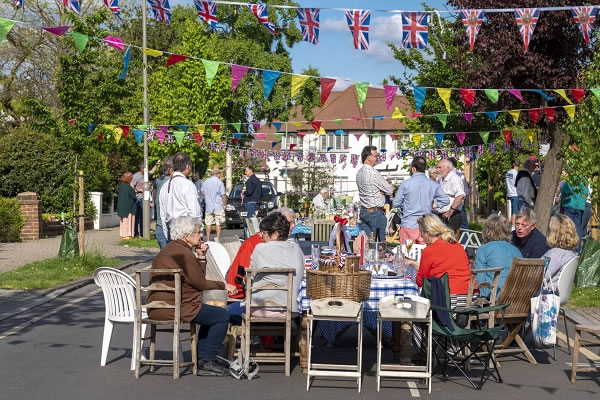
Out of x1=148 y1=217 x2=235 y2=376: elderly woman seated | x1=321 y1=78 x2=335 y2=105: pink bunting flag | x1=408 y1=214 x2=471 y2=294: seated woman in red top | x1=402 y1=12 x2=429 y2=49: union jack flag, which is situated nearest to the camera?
x1=148 y1=217 x2=235 y2=376: elderly woman seated

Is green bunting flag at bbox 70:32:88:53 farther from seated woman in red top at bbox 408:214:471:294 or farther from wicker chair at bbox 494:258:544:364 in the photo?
wicker chair at bbox 494:258:544:364

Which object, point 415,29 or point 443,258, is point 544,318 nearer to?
point 443,258

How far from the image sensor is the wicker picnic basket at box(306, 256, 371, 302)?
8875 millimetres

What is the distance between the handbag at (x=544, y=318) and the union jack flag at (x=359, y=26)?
7.60m

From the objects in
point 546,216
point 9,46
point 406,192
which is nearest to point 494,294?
point 406,192

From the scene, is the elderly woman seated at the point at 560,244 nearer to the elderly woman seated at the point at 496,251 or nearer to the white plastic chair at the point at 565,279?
the white plastic chair at the point at 565,279

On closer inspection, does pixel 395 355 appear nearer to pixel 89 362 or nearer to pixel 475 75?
Result: pixel 89 362

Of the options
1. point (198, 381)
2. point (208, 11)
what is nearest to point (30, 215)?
point (208, 11)

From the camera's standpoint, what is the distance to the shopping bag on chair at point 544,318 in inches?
382

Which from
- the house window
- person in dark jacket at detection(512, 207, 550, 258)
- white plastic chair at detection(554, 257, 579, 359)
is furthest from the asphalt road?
the house window

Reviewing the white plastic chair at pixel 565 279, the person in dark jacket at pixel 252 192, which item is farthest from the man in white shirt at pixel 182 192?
the person in dark jacket at pixel 252 192

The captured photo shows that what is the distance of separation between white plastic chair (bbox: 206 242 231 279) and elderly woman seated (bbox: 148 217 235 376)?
1776 mm

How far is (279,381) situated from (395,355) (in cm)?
146

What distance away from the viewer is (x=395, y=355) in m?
9.92
